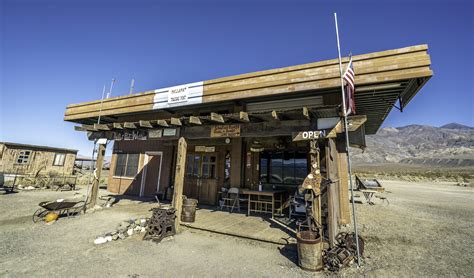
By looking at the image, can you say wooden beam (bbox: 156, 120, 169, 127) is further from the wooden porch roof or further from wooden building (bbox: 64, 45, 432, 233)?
the wooden porch roof

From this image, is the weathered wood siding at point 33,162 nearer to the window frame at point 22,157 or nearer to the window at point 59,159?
the window frame at point 22,157

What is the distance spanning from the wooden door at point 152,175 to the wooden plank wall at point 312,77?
307 centimetres

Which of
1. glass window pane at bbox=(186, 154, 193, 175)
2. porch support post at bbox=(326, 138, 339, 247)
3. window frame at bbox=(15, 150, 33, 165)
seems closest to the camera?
porch support post at bbox=(326, 138, 339, 247)

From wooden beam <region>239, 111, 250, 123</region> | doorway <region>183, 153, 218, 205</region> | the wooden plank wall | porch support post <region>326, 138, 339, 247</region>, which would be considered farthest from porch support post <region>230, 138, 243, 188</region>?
porch support post <region>326, 138, 339, 247</region>

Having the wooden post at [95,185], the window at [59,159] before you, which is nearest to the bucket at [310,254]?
the wooden post at [95,185]

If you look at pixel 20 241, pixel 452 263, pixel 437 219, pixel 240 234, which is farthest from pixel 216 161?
pixel 437 219

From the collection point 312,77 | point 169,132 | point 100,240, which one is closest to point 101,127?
point 169,132

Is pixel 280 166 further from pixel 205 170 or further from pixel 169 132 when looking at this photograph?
pixel 169 132

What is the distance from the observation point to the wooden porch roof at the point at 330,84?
5398mm

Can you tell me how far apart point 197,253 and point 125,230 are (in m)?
2.55

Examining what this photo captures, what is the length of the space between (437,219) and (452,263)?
5.29 meters

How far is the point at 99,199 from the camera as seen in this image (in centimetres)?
1060

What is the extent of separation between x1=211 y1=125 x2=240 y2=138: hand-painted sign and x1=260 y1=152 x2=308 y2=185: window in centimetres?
301

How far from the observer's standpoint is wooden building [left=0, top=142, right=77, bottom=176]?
20.3 metres
